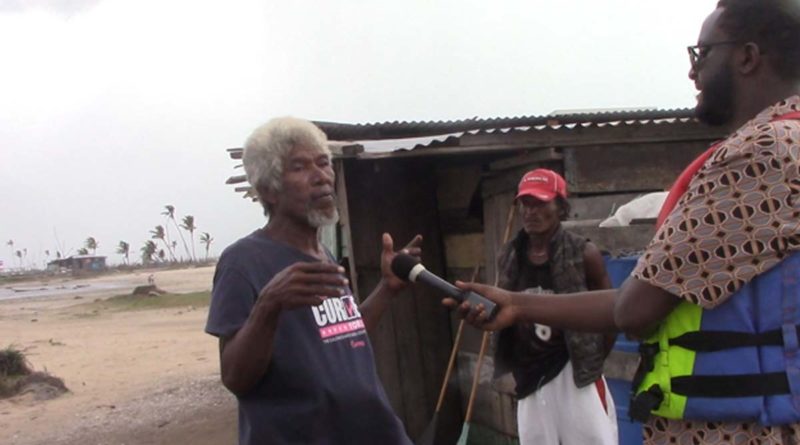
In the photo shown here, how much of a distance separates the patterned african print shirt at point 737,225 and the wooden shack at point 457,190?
394cm

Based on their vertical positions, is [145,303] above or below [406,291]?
below

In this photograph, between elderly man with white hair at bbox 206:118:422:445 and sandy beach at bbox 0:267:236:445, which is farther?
sandy beach at bbox 0:267:236:445

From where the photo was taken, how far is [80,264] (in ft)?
271

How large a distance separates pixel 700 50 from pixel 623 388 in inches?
104

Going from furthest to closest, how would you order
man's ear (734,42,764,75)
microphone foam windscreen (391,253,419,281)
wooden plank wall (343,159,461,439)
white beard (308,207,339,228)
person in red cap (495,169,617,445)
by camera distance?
wooden plank wall (343,159,461,439) < person in red cap (495,169,617,445) < microphone foam windscreen (391,253,419,281) < white beard (308,207,339,228) < man's ear (734,42,764,75)

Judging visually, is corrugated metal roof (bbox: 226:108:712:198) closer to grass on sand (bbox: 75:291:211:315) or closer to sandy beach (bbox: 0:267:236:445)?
sandy beach (bbox: 0:267:236:445)

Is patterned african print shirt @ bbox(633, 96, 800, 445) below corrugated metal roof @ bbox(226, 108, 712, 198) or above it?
below

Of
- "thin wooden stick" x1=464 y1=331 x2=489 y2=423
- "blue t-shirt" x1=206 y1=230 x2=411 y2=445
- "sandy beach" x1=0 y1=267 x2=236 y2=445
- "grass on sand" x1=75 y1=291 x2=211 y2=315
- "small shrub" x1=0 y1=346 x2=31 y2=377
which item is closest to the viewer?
"blue t-shirt" x1=206 y1=230 x2=411 y2=445

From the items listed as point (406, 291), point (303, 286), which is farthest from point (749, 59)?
point (406, 291)

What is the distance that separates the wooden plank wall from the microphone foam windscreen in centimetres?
387

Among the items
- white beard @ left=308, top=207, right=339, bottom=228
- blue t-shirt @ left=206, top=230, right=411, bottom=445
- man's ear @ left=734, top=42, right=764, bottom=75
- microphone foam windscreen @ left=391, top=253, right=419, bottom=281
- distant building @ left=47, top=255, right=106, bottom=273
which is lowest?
distant building @ left=47, top=255, right=106, bottom=273

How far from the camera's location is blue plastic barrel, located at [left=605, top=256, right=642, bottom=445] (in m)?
3.88

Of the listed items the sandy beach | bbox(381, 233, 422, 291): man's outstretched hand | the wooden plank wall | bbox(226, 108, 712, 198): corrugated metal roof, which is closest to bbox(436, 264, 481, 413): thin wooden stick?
the wooden plank wall

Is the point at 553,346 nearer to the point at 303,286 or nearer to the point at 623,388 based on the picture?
the point at 623,388
